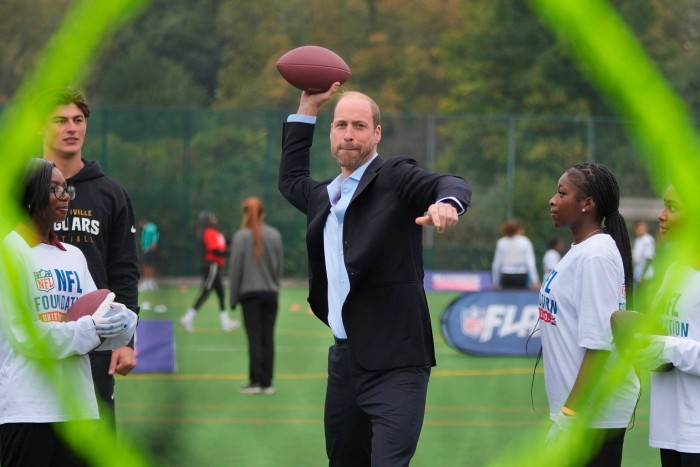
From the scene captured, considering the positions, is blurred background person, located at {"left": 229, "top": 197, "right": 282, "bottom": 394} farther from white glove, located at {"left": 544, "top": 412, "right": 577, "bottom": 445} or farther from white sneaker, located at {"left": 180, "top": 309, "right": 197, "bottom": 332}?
white glove, located at {"left": 544, "top": 412, "right": 577, "bottom": 445}

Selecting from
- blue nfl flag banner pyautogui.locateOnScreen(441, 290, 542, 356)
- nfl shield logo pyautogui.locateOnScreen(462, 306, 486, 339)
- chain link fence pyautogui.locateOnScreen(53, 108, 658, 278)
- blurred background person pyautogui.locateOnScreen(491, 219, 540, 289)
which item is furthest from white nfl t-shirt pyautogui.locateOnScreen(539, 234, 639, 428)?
chain link fence pyautogui.locateOnScreen(53, 108, 658, 278)

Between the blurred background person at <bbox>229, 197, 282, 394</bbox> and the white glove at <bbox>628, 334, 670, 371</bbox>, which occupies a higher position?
the white glove at <bbox>628, 334, 670, 371</bbox>

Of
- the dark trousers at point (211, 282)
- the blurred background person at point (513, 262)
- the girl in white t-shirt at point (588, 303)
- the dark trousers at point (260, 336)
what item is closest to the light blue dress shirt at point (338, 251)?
the girl in white t-shirt at point (588, 303)

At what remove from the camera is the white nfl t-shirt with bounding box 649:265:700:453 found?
14.9 feet

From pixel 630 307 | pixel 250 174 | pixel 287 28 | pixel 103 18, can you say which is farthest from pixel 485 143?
pixel 103 18

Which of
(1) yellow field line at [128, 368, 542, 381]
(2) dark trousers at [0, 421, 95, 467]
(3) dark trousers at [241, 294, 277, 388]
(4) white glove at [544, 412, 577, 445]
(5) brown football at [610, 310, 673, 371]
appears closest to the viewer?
(5) brown football at [610, 310, 673, 371]

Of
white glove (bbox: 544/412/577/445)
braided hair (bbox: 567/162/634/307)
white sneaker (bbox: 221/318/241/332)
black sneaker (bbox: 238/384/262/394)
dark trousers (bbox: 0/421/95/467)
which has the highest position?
braided hair (bbox: 567/162/634/307)

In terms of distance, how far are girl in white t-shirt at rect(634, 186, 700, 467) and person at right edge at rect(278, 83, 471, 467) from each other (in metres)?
0.81

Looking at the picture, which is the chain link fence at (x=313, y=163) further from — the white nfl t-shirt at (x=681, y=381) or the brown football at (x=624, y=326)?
the brown football at (x=624, y=326)

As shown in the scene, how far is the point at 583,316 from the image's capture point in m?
4.64

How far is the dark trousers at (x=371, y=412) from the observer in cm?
454

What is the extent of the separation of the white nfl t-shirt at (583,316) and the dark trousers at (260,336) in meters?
7.03

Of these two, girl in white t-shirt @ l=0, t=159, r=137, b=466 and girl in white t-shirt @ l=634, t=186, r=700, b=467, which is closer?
girl in white t-shirt @ l=0, t=159, r=137, b=466

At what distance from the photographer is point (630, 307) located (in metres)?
5.09
